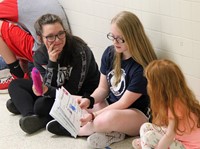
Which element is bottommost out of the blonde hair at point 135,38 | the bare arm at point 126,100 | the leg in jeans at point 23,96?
the leg in jeans at point 23,96

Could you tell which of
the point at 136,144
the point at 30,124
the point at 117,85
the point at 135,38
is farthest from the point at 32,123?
the point at 135,38

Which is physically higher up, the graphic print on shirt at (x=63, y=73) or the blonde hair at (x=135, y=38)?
the blonde hair at (x=135, y=38)

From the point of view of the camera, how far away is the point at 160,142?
1.72 metres

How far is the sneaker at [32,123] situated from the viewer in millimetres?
2219

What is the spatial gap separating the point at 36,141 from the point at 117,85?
54 centimetres

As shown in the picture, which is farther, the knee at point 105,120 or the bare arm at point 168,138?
the knee at point 105,120

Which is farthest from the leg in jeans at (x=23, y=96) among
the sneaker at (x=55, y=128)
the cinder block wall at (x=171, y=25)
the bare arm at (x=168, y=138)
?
the bare arm at (x=168, y=138)

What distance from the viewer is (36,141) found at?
2184mm

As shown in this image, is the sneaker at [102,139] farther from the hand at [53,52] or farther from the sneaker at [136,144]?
the hand at [53,52]

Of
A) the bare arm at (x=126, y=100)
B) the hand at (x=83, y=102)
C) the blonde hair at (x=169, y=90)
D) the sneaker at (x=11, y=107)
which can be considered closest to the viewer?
the blonde hair at (x=169, y=90)

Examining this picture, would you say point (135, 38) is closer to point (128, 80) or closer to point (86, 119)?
point (128, 80)

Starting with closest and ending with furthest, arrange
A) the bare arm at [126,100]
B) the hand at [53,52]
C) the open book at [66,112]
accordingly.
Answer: the open book at [66,112] → the bare arm at [126,100] → the hand at [53,52]

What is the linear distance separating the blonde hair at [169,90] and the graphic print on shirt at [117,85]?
414 millimetres

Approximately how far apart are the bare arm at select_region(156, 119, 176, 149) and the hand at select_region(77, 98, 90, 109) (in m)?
0.53
